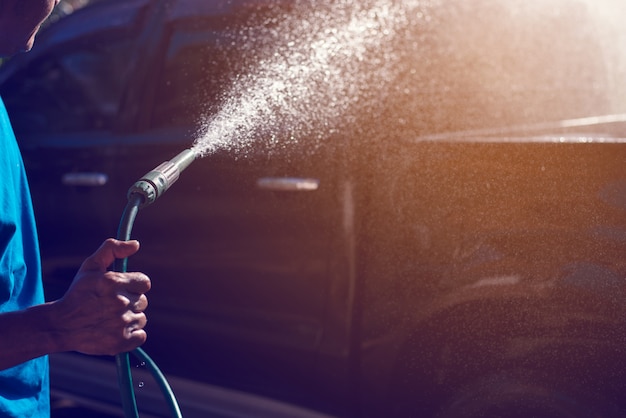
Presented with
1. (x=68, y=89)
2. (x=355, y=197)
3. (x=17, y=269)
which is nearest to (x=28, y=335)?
(x=17, y=269)

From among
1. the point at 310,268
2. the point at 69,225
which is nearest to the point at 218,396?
the point at 310,268

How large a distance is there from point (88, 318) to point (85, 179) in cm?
207

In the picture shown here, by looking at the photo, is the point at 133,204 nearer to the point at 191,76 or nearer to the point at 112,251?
the point at 112,251

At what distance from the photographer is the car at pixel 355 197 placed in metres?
2.05

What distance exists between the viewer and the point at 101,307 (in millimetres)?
1337

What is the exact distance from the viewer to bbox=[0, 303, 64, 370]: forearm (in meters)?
1.36

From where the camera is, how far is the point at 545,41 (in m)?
3.11

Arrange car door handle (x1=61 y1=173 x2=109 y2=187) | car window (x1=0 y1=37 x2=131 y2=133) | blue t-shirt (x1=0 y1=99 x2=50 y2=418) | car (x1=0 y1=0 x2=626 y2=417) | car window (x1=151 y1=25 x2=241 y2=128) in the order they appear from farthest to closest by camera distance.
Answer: car window (x1=0 y1=37 x2=131 y2=133)
car door handle (x1=61 y1=173 x2=109 y2=187)
car window (x1=151 y1=25 x2=241 y2=128)
car (x1=0 y1=0 x2=626 y2=417)
blue t-shirt (x1=0 y1=99 x2=50 y2=418)

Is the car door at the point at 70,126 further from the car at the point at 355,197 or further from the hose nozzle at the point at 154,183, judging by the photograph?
the hose nozzle at the point at 154,183

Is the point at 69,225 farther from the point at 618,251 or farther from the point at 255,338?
the point at 618,251

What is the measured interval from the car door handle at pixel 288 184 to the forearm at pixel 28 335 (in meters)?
1.26

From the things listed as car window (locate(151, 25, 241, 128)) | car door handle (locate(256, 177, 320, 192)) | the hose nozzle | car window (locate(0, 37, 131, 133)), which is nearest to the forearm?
the hose nozzle

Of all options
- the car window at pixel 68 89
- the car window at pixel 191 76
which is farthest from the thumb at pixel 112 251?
the car window at pixel 68 89

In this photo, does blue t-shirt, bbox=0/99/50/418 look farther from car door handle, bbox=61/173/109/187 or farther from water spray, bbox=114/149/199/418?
car door handle, bbox=61/173/109/187
